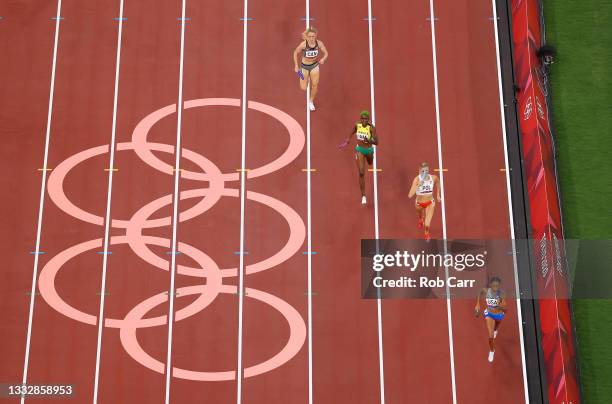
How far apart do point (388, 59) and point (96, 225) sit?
26.2 feet

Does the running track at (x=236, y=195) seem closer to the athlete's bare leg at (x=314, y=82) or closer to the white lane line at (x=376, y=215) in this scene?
the white lane line at (x=376, y=215)

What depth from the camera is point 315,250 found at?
58.3 ft

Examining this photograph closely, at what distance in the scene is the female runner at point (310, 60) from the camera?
1803 cm

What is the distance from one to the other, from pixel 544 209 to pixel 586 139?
287 centimetres

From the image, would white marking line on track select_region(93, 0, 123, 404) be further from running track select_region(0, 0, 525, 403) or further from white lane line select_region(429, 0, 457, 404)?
white lane line select_region(429, 0, 457, 404)

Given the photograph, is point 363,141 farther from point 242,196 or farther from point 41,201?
point 41,201

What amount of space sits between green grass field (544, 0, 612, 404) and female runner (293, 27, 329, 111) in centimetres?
578

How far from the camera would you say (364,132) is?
56.3ft

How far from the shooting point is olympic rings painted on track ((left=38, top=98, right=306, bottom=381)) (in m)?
16.9

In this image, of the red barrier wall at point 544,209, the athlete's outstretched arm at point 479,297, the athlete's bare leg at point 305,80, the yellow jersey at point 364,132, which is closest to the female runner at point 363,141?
the yellow jersey at point 364,132

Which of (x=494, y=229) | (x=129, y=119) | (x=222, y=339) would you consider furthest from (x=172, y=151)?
(x=494, y=229)

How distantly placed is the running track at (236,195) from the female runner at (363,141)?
32.8 inches

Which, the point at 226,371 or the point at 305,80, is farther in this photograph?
the point at 305,80

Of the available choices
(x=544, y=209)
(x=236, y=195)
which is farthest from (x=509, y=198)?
(x=236, y=195)
